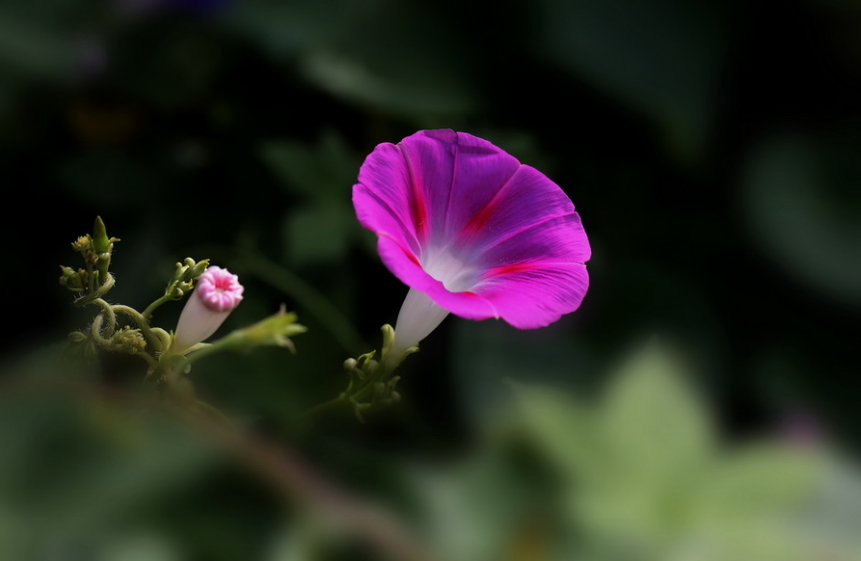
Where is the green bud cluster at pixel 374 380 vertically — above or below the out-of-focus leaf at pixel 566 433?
below

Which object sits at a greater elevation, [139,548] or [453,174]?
[453,174]

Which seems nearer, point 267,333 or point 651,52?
point 267,333

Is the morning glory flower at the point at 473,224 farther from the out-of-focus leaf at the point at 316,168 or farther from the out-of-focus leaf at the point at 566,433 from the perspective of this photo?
the out-of-focus leaf at the point at 316,168

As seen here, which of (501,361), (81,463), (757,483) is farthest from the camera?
(501,361)

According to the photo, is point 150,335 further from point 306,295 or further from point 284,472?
point 306,295

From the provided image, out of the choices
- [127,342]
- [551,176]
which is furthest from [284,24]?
[127,342]

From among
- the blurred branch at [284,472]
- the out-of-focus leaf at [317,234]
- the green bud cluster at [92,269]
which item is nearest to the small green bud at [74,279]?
the green bud cluster at [92,269]

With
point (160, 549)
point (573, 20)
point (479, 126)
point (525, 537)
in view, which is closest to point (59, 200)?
point (479, 126)
